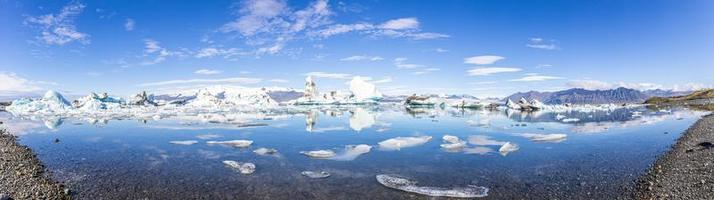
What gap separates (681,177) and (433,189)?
6.92 metres

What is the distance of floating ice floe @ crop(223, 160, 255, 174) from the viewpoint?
1341 centimetres

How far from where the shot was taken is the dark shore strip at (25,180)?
1008 centimetres

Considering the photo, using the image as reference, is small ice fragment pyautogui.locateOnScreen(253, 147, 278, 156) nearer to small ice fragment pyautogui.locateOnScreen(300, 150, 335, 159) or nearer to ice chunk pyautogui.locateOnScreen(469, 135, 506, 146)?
small ice fragment pyautogui.locateOnScreen(300, 150, 335, 159)

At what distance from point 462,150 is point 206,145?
12.0 m

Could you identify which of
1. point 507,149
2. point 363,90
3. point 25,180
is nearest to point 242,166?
point 25,180

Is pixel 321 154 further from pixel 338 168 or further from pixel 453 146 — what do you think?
pixel 453 146

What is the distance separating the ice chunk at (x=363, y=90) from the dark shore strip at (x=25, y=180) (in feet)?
296

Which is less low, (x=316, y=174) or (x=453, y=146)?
(x=453, y=146)

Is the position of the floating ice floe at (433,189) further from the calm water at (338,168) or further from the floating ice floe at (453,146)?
the floating ice floe at (453,146)

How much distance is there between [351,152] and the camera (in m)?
17.5

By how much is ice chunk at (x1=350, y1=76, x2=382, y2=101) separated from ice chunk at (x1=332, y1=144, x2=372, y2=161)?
86.1 meters

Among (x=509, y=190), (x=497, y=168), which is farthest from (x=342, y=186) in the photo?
(x=497, y=168)

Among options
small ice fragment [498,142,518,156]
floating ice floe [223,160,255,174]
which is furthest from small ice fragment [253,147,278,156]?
small ice fragment [498,142,518,156]

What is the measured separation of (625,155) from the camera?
16609mm
